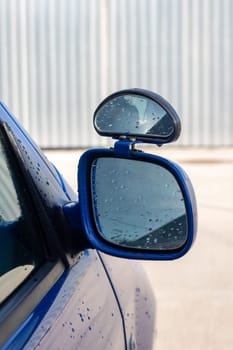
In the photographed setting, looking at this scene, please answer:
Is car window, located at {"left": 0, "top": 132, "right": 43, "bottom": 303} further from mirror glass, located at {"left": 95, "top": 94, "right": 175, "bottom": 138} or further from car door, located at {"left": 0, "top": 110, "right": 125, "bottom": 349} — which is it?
mirror glass, located at {"left": 95, "top": 94, "right": 175, "bottom": 138}

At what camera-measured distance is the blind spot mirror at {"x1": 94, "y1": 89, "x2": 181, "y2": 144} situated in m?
1.94

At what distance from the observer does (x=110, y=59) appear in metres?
14.0

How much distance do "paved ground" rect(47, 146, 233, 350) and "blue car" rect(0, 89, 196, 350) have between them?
2.64 metres

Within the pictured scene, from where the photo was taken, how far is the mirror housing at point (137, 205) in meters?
1.92

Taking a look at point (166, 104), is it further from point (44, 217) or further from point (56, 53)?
point (56, 53)

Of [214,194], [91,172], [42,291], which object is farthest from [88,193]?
[214,194]

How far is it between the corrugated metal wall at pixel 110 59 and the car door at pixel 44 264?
11869 mm

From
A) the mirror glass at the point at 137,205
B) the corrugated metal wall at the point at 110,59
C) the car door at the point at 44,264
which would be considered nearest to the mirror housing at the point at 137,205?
the mirror glass at the point at 137,205

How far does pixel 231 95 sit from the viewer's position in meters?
14.0

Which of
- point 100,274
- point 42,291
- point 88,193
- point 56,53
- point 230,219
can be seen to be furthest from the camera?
point 56,53

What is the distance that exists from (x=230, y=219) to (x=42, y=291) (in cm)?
660

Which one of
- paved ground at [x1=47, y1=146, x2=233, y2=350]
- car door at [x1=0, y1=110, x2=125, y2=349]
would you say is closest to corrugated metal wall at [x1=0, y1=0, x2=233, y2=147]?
paved ground at [x1=47, y1=146, x2=233, y2=350]

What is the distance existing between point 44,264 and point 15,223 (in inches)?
5.0

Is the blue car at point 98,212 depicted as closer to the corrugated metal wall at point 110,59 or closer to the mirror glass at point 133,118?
the mirror glass at point 133,118
